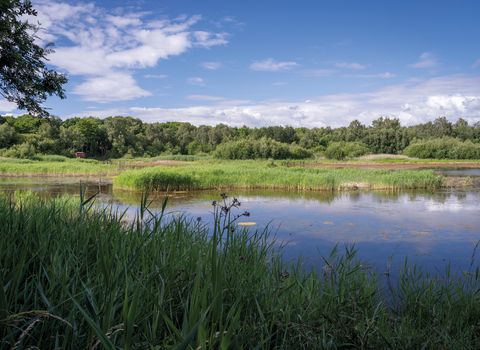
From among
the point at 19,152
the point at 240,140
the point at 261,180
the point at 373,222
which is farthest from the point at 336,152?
the point at 19,152

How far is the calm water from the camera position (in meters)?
4.76

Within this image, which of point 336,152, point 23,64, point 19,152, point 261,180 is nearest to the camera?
point 23,64

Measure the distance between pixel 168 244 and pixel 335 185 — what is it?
11.7 m

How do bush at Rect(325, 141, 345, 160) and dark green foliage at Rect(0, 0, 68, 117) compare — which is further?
bush at Rect(325, 141, 345, 160)

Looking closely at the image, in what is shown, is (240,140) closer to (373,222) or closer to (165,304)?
(373,222)

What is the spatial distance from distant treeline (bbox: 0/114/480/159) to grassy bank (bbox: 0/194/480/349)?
39004mm

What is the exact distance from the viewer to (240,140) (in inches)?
1767

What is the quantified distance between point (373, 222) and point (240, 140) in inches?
1516

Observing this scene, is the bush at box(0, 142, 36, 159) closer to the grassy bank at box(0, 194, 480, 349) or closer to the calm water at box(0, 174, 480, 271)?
the calm water at box(0, 174, 480, 271)

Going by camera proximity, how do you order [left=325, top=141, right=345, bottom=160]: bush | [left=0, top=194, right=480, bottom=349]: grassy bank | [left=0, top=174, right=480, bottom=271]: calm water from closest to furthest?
[left=0, top=194, right=480, bottom=349]: grassy bank, [left=0, top=174, right=480, bottom=271]: calm water, [left=325, top=141, right=345, bottom=160]: bush

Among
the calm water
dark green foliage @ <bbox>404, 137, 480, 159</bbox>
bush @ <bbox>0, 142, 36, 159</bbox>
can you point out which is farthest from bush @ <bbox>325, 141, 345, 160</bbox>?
bush @ <bbox>0, 142, 36, 159</bbox>

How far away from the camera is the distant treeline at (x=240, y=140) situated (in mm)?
41594

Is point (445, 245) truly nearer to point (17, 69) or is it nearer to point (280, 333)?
point (280, 333)

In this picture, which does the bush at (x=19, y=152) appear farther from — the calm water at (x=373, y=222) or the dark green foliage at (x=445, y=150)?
the dark green foliage at (x=445, y=150)
